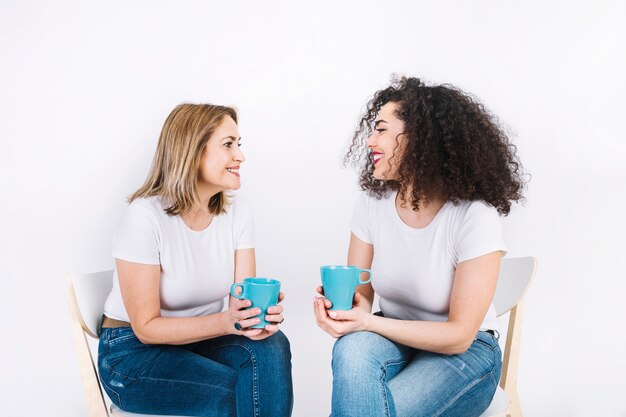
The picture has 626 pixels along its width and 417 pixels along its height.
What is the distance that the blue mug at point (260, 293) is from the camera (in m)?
1.46

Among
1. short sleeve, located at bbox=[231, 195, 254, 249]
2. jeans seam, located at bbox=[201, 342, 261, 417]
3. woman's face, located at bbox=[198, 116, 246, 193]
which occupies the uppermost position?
woman's face, located at bbox=[198, 116, 246, 193]

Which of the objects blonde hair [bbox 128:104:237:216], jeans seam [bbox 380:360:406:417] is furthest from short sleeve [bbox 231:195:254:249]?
jeans seam [bbox 380:360:406:417]

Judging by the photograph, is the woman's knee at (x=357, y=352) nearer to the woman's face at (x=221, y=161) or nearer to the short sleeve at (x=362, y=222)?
the short sleeve at (x=362, y=222)

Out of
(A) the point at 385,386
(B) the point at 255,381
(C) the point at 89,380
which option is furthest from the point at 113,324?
(A) the point at 385,386

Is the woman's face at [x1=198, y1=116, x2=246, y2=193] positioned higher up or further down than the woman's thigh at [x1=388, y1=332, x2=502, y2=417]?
higher up

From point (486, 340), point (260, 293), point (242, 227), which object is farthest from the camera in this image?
point (242, 227)

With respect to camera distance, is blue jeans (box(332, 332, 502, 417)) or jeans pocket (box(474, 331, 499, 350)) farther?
jeans pocket (box(474, 331, 499, 350))

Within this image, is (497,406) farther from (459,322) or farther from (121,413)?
(121,413)

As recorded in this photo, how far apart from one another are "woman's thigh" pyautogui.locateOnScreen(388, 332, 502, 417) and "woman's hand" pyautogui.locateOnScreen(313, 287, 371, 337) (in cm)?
16

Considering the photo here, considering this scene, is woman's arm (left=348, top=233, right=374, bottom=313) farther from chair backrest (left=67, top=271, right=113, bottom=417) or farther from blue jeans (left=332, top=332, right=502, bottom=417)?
chair backrest (left=67, top=271, right=113, bottom=417)

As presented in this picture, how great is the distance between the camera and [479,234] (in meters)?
1.51

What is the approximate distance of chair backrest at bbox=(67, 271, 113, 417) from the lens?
1.64 metres

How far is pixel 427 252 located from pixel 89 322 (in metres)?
0.95

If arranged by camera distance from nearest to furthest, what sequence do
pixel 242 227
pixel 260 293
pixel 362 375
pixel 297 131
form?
pixel 362 375 < pixel 260 293 < pixel 242 227 < pixel 297 131
